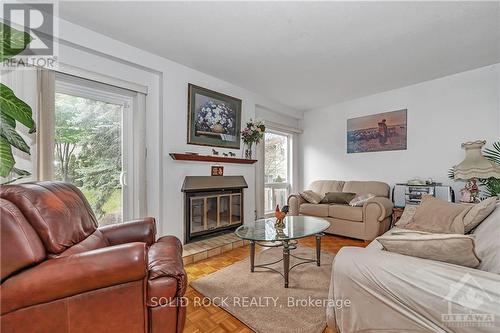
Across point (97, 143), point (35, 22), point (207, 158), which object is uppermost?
point (35, 22)

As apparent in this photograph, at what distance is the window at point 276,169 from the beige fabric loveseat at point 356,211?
72 cm

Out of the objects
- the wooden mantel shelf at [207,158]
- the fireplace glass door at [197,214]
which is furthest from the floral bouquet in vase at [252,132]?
the fireplace glass door at [197,214]

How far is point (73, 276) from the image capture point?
101cm

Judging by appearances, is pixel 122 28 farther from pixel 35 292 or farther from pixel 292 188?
pixel 292 188

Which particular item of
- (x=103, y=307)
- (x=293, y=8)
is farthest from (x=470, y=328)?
(x=293, y=8)

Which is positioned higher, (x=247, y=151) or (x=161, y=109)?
(x=161, y=109)

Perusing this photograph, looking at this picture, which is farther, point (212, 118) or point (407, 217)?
point (212, 118)

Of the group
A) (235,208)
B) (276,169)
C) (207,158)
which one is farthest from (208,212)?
(276,169)

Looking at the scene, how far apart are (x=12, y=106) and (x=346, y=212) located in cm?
363

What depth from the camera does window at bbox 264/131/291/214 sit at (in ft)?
15.1

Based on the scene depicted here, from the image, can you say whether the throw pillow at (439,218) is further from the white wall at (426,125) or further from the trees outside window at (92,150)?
the trees outside window at (92,150)

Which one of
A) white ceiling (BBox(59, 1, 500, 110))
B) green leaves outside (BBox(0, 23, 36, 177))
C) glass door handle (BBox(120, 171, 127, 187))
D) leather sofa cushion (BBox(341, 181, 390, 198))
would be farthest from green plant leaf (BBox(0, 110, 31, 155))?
leather sofa cushion (BBox(341, 181, 390, 198))

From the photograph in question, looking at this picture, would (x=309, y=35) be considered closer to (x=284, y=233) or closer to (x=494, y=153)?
(x=284, y=233)

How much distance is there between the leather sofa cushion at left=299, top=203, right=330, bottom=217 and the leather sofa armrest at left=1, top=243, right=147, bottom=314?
10.1ft
